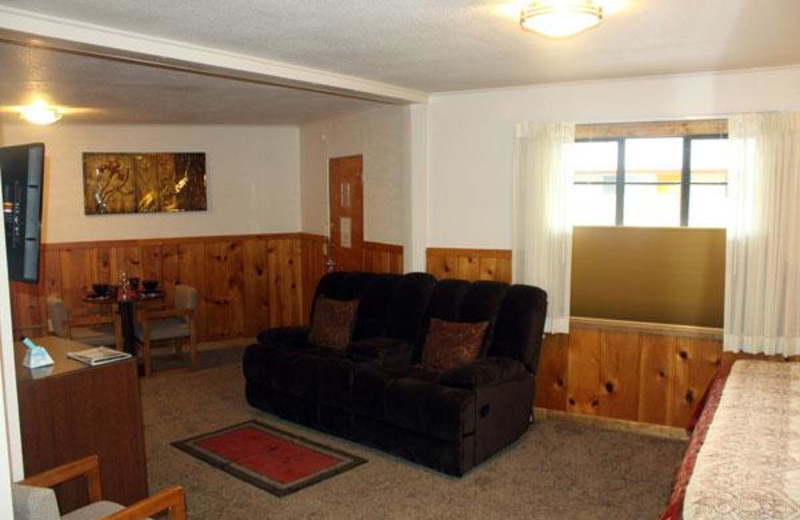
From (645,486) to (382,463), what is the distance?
4.92 ft

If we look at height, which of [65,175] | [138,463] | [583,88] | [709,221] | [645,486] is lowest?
[645,486]

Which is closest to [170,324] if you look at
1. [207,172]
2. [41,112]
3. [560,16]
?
[207,172]

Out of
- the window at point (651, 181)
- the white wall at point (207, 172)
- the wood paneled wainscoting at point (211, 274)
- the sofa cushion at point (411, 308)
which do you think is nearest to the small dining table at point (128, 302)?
the wood paneled wainscoting at point (211, 274)

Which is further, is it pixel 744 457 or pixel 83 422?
pixel 83 422

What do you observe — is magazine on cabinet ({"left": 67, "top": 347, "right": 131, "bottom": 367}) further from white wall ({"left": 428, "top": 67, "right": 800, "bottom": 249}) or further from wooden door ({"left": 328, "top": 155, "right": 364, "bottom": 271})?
wooden door ({"left": 328, "top": 155, "right": 364, "bottom": 271})

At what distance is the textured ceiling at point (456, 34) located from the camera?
2.54 m

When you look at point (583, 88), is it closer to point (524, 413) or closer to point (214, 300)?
point (524, 413)

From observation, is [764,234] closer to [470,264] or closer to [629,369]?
[629,369]

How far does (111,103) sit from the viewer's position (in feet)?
15.9

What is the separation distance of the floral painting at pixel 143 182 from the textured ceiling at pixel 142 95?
1.46 feet

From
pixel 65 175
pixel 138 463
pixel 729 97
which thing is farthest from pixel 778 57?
pixel 65 175

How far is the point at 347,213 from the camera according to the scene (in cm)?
610

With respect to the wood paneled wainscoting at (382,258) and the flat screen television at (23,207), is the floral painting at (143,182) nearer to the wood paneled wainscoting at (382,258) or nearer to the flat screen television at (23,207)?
the wood paneled wainscoting at (382,258)

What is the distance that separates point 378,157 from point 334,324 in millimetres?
1570
